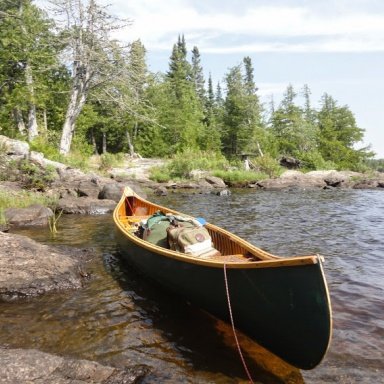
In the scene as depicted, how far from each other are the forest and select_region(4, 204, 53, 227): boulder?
1140cm

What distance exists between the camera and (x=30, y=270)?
685 cm

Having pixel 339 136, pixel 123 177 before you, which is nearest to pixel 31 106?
pixel 123 177

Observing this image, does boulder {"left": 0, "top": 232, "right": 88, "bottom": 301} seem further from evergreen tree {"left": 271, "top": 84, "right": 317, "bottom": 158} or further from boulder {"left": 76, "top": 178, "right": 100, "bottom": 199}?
evergreen tree {"left": 271, "top": 84, "right": 317, "bottom": 158}

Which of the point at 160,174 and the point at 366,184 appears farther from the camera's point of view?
the point at 366,184

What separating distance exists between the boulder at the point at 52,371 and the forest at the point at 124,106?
832 inches

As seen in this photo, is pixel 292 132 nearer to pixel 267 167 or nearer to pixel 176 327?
pixel 267 167

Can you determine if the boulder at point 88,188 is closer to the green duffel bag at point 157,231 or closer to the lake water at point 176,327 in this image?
the lake water at point 176,327

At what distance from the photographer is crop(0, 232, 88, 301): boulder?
6.53 m

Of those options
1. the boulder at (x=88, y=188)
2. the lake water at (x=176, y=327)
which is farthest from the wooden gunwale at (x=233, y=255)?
the boulder at (x=88, y=188)

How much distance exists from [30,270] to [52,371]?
3.38 m

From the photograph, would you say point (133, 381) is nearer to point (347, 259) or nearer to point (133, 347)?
point (133, 347)

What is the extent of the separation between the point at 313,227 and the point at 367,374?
918 centimetres

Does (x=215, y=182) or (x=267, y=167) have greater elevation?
(x=267, y=167)

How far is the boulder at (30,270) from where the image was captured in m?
6.53
